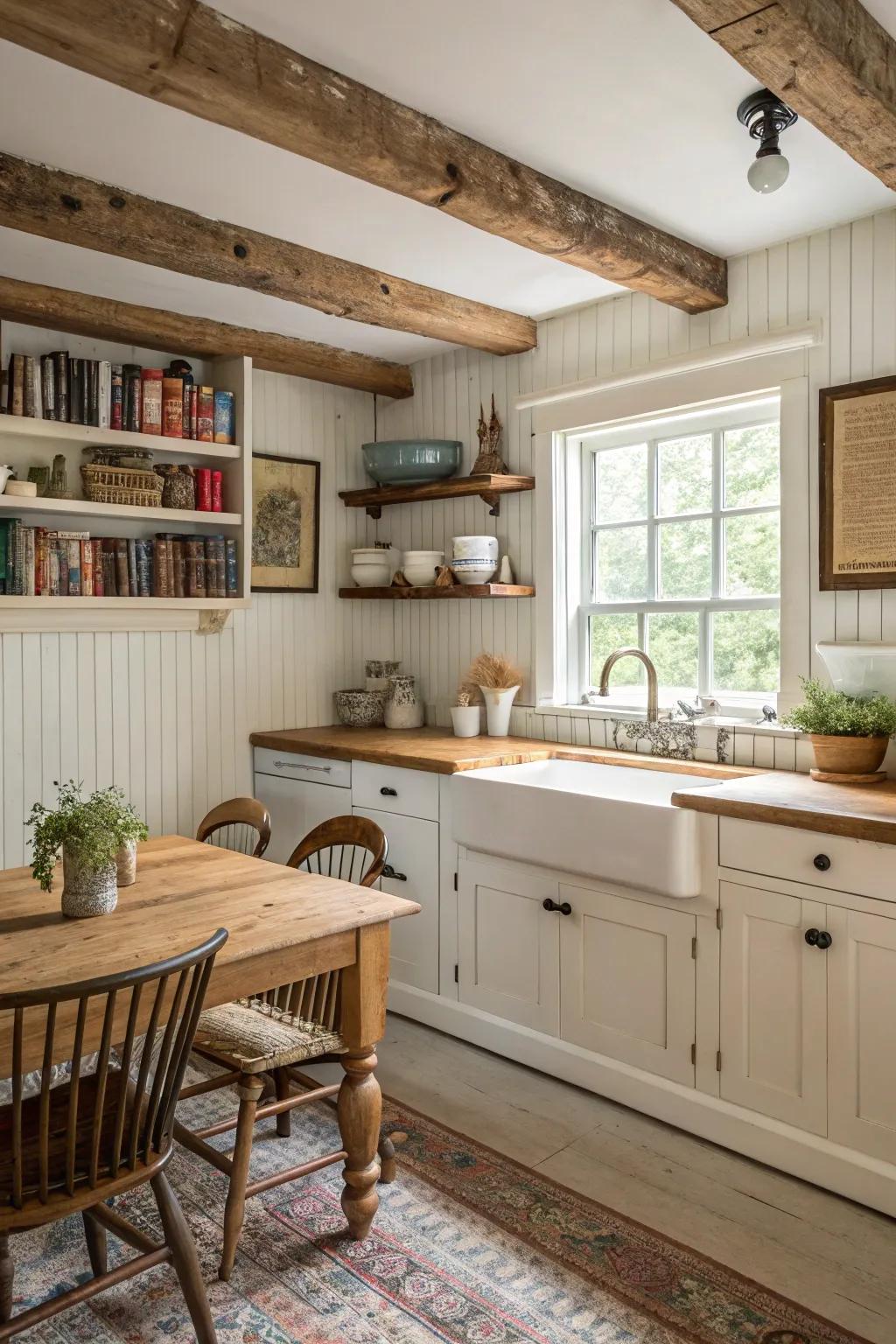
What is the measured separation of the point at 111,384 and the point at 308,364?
882mm

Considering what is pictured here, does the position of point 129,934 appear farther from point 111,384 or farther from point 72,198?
point 111,384

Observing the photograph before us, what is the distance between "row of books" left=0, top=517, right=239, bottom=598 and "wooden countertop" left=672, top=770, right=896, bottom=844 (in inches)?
80.5

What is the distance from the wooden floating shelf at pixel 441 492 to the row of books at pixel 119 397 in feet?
2.38

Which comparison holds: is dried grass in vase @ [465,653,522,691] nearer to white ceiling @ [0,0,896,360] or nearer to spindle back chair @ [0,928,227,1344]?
white ceiling @ [0,0,896,360]

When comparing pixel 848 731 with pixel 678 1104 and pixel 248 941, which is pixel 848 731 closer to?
pixel 678 1104

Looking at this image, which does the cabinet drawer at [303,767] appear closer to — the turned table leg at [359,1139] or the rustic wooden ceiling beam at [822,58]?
the turned table leg at [359,1139]

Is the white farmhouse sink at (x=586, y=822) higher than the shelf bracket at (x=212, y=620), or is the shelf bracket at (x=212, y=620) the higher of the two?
the shelf bracket at (x=212, y=620)

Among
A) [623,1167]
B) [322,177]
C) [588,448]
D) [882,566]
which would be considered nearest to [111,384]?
[322,177]

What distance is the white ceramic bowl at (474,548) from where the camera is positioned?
3.97m

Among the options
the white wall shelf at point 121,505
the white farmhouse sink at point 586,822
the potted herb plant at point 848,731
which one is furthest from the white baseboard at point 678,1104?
the white wall shelf at point 121,505

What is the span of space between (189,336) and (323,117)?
5.80 ft

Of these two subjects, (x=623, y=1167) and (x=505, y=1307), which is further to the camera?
(x=623, y=1167)

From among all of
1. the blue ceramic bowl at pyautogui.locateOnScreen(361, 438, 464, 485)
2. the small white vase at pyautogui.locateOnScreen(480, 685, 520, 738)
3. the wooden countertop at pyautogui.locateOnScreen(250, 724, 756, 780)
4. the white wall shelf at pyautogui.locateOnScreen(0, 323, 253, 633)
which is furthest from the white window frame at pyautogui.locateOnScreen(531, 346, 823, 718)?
the white wall shelf at pyautogui.locateOnScreen(0, 323, 253, 633)

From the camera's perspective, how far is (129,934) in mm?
2004
